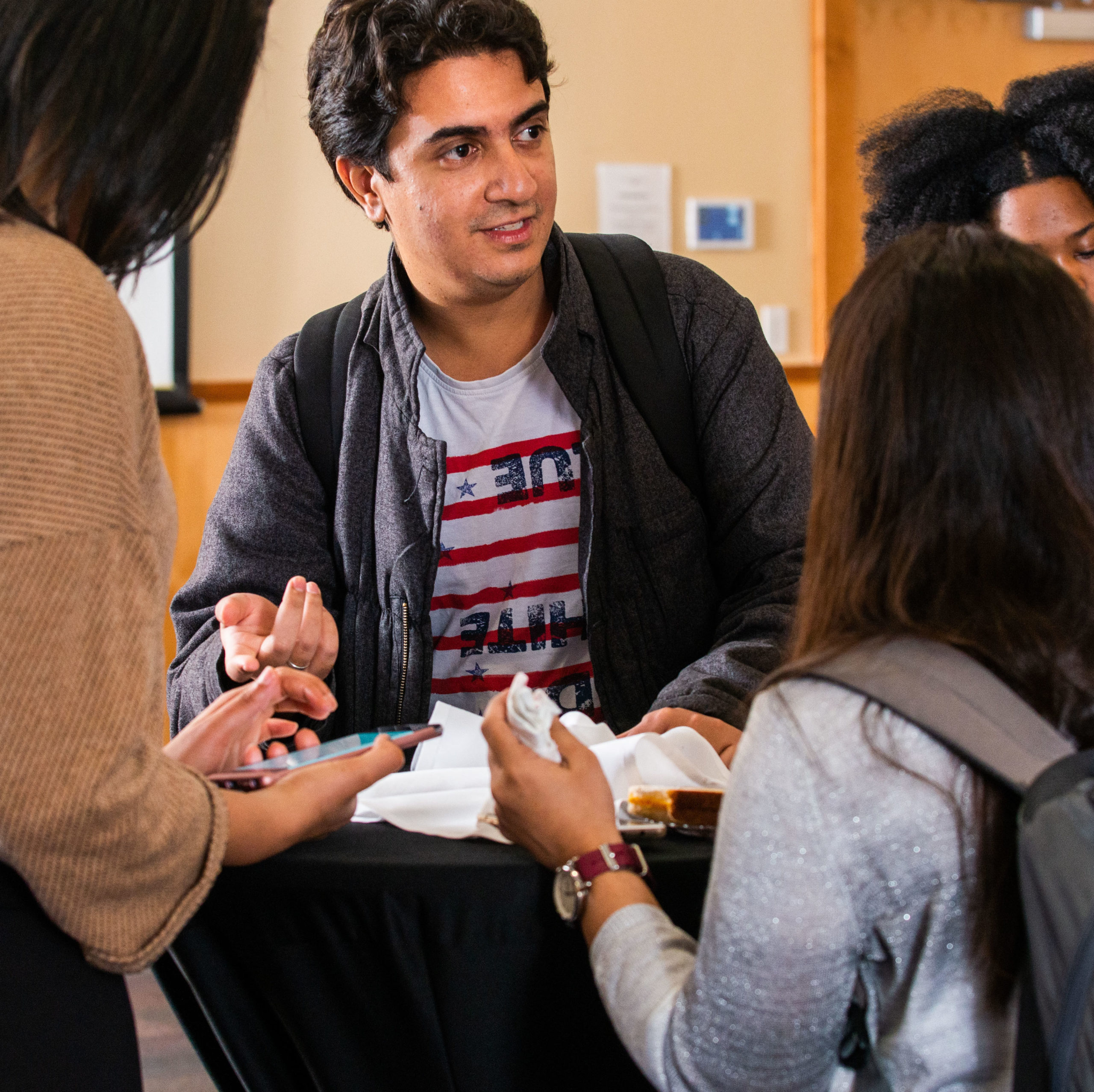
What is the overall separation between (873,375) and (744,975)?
410 millimetres

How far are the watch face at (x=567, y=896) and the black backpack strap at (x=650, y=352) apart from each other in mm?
882

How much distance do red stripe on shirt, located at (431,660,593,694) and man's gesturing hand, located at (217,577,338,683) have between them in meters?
0.24

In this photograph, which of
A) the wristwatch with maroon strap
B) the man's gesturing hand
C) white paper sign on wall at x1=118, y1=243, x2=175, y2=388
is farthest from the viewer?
white paper sign on wall at x1=118, y1=243, x2=175, y2=388

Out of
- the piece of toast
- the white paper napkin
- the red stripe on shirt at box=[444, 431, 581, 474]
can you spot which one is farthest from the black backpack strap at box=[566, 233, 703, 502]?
the piece of toast

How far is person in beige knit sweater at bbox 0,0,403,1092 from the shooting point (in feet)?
2.38

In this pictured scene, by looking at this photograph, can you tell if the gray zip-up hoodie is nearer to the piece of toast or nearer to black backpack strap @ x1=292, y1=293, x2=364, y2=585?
black backpack strap @ x1=292, y1=293, x2=364, y2=585

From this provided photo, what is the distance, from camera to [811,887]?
2.39 feet

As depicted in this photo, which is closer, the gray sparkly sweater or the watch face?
the gray sparkly sweater

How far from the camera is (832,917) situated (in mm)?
729

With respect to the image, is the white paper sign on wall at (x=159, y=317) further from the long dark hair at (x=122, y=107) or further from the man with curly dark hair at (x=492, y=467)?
the long dark hair at (x=122, y=107)

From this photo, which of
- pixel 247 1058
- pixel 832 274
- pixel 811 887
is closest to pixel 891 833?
pixel 811 887

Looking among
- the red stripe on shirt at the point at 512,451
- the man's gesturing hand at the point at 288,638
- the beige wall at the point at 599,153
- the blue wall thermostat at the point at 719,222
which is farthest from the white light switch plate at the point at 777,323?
the man's gesturing hand at the point at 288,638

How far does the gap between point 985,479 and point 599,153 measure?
3.16m

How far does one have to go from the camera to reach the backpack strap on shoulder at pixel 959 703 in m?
0.70
